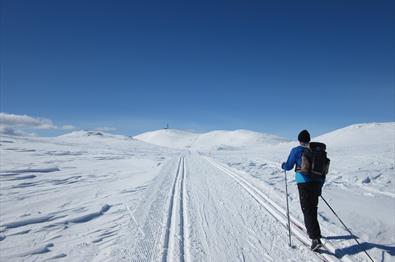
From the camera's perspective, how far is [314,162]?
517 centimetres

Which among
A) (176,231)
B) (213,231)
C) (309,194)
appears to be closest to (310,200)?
(309,194)

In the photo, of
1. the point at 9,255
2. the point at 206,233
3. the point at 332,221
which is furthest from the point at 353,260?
the point at 9,255

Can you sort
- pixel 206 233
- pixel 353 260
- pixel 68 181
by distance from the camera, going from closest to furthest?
1. pixel 353 260
2. pixel 206 233
3. pixel 68 181

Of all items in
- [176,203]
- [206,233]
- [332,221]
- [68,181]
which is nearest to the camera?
[206,233]

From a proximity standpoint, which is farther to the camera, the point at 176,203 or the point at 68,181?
the point at 68,181


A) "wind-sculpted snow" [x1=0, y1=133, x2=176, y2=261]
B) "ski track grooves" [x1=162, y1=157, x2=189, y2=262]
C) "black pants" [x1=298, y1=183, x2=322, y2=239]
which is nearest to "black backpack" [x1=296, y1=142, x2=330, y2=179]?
"black pants" [x1=298, y1=183, x2=322, y2=239]

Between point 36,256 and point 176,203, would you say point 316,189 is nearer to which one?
point 176,203

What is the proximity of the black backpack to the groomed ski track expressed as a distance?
55.1 inches

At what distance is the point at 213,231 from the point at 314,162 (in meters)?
2.64

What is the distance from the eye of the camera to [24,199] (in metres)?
9.61

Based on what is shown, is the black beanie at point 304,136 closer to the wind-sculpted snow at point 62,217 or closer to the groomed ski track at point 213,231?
the groomed ski track at point 213,231

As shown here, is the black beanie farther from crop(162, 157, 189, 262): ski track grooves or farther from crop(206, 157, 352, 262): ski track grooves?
crop(162, 157, 189, 262): ski track grooves

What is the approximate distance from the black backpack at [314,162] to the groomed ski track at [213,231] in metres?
1.40

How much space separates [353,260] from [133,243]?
3.96 m
